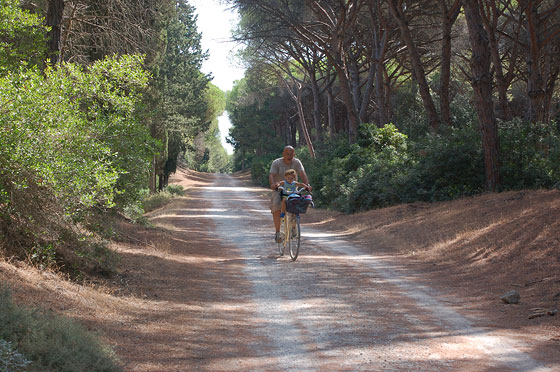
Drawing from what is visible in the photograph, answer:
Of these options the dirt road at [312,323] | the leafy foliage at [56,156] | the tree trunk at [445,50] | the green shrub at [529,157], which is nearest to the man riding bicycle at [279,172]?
the dirt road at [312,323]

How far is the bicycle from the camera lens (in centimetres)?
1163

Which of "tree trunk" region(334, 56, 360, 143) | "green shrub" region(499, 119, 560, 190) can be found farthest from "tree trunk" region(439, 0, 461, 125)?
"tree trunk" region(334, 56, 360, 143)

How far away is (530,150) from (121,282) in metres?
12.7

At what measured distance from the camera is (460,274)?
1032cm

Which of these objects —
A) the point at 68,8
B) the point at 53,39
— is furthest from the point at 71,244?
the point at 68,8

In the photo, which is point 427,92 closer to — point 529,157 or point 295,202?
point 529,157

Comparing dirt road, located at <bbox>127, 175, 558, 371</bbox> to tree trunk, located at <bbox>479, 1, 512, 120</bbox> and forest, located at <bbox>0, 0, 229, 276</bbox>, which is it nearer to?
forest, located at <bbox>0, 0, 229, 276</bbox>

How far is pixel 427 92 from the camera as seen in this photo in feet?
72.5

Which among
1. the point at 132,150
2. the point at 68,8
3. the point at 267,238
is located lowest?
the point at 267,238

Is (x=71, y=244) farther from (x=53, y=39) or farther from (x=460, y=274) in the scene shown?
(x=460, y=274)

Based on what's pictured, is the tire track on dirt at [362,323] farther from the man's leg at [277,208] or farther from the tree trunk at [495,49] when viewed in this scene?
the tree trunk at [495,49]

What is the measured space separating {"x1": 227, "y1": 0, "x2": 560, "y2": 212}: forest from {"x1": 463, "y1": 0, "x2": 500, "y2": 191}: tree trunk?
1.1 inches

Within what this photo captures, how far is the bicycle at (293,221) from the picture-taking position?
38.2 feet

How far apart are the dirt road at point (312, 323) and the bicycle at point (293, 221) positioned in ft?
1.05
